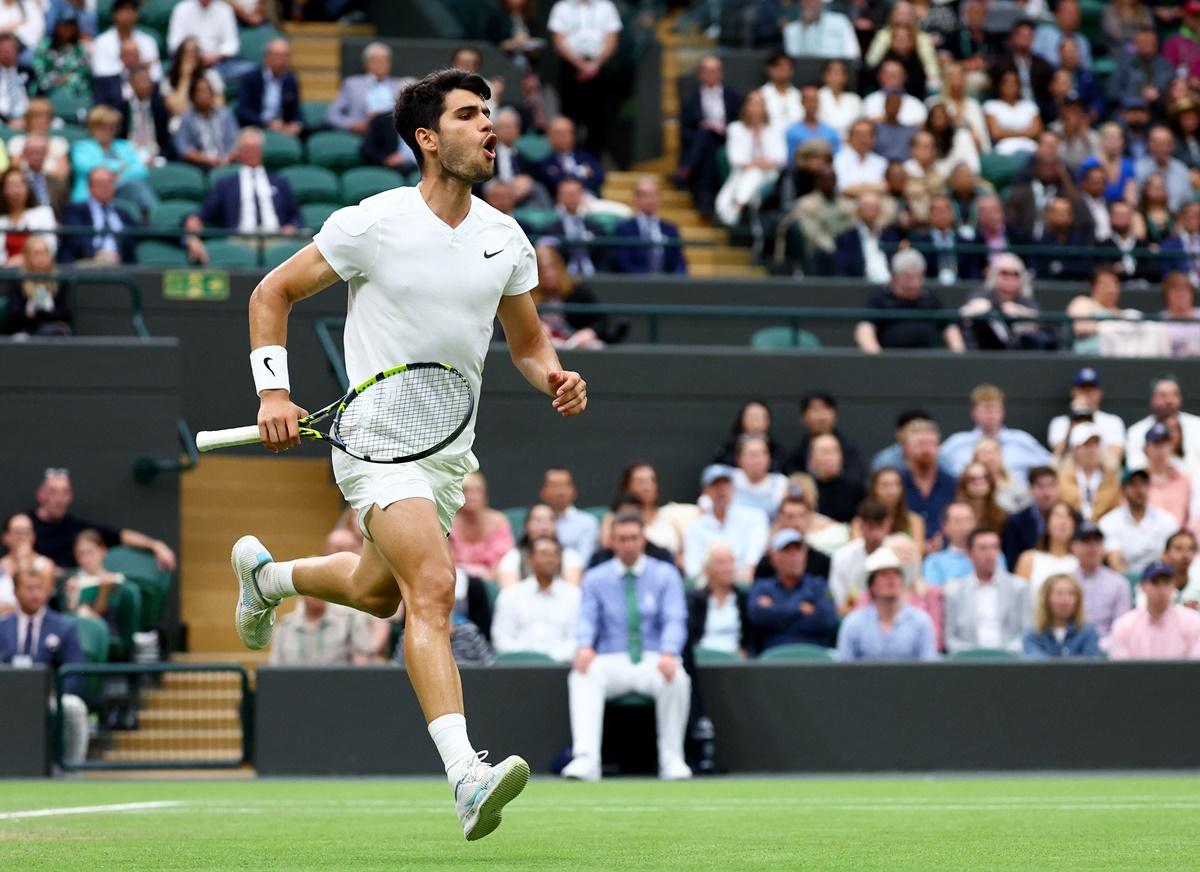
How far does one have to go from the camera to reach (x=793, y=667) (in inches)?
492

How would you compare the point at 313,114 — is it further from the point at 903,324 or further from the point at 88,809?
the point at 88,809

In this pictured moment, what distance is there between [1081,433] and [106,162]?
757 centimetres

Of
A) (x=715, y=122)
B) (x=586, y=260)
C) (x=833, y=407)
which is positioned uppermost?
(x=715, y=122)

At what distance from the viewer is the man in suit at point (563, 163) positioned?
1750 centimetres

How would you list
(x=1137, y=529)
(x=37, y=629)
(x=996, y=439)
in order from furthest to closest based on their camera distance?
(x=996, y=439), (x=1137, y=529), (x=37, y=629)

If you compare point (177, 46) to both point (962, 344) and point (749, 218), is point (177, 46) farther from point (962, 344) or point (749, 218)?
point (962, 344)

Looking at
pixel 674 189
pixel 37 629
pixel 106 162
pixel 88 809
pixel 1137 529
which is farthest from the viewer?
pixel 674 189

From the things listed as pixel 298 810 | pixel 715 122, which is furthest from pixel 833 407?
pixel 298 810

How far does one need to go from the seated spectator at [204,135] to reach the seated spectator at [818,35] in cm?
551

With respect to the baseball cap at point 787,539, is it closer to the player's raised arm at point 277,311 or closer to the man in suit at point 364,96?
the man in suit at point 364,96

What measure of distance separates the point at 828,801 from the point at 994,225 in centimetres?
943

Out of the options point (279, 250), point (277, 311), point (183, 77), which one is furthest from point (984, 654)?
point (183, 77)

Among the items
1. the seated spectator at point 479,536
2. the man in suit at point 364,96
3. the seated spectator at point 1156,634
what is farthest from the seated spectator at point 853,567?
the man in suit at point 364,96

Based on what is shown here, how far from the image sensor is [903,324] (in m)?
16.3
